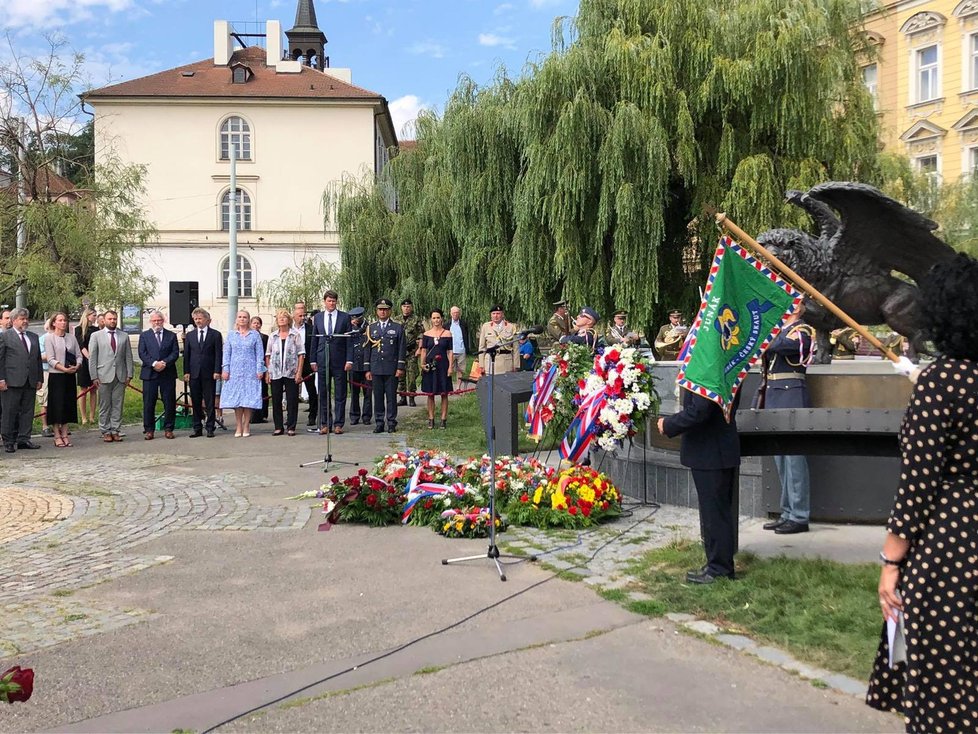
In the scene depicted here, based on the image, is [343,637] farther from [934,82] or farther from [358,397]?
[934,82]

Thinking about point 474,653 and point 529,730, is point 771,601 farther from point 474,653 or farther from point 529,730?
point 529,730

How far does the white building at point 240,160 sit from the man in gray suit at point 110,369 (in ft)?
132

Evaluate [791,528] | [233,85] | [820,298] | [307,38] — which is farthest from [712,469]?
[307,38]

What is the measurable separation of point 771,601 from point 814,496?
274 centimetres

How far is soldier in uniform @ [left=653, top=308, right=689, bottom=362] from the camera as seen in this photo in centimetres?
1639

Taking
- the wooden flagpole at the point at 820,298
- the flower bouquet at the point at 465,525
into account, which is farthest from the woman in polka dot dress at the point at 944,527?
the flower bouquet at the point at 465,525

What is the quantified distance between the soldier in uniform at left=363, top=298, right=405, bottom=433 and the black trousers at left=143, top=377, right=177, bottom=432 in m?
3.20

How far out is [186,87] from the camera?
5525 cm

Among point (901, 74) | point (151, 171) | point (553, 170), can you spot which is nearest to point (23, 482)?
point (553, 170)

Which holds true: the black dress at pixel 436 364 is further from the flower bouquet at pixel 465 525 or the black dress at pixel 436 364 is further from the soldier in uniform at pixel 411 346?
the flower bouquet at pixel 465 525

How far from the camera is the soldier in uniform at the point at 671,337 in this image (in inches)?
645

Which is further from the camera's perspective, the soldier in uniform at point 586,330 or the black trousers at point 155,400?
the black trousers at point 155,400

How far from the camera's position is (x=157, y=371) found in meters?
14.7

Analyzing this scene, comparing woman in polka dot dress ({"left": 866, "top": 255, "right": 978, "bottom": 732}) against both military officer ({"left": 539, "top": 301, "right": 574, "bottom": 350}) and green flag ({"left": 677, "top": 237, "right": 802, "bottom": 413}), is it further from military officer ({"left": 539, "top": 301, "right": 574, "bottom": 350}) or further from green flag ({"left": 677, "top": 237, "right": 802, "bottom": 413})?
military officer ({"left": 539, "top": 301, "right": 574, "bottom": 350})
